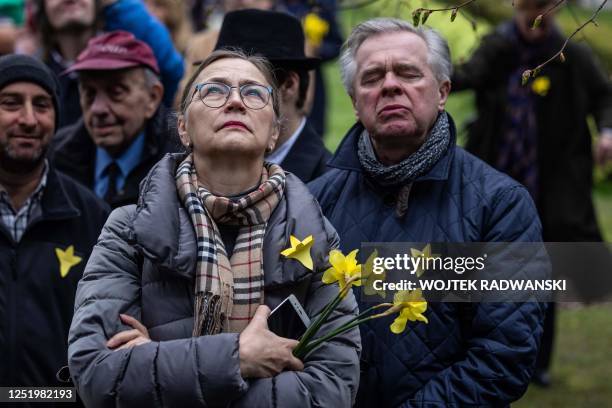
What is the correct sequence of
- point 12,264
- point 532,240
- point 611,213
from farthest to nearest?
point 611,213 → point 12,264 → point 532,240

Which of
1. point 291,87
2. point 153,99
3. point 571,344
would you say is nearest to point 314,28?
point 153,99

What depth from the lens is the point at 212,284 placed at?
3.39m

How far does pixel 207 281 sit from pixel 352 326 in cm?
42

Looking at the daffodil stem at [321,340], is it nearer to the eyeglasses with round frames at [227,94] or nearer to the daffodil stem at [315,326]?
the daffodil stem at [315,326]

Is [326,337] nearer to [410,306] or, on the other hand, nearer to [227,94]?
[410,306]

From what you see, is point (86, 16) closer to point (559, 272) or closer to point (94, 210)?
point (94, 210)

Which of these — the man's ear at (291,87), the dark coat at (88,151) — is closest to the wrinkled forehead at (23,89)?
the dark coat at (88,151)

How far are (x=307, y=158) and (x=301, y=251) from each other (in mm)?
1553

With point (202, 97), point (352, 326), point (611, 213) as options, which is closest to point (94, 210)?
point (202, 97)

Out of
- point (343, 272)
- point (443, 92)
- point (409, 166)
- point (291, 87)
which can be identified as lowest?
point (343, 272)

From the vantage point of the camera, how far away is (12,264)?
455cm

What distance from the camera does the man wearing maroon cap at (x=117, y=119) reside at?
5434 millimetres

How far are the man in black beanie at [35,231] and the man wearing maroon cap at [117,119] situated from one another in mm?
494

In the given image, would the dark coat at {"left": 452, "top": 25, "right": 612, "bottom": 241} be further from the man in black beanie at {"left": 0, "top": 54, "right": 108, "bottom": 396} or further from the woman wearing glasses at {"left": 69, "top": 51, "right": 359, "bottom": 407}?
the woman wearing glasses at {"left": 69, "top": 51, "right": 359, "bottom": 407}
